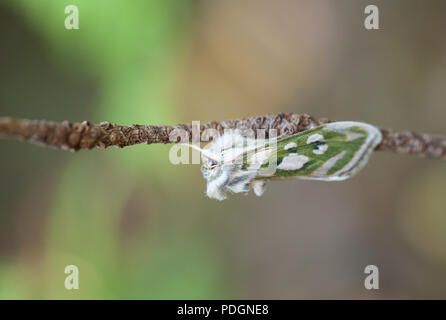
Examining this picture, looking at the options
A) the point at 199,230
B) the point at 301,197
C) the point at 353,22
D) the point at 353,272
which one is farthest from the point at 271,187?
the point at 353,22

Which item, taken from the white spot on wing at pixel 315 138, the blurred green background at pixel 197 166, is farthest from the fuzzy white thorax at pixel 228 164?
the blurred green background at pixel 197 166

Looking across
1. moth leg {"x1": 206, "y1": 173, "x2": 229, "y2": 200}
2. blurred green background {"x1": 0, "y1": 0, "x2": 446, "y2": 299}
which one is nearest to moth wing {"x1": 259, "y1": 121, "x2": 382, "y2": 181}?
moth leg {"x1": 206, "y1": 173, "x2": 229, "y2": 200}

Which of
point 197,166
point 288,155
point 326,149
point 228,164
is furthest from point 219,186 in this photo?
point 197,166

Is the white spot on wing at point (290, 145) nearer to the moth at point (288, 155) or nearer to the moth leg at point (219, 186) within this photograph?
the moth at point (288, 155)

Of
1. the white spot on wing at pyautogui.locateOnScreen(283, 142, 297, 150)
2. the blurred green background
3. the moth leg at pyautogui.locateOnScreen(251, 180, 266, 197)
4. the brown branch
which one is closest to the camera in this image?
the brown branch

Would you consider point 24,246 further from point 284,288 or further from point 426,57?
point 426,57

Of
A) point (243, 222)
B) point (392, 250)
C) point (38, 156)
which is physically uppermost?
point (38, 156)

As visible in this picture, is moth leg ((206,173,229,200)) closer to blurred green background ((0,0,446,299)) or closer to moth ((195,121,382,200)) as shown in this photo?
moth ((195,121,382,200))
